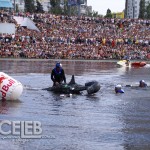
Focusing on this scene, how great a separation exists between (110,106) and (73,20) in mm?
53469

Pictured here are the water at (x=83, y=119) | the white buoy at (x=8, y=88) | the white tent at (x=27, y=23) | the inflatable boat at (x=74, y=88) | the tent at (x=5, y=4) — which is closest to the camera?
the water at (x=83, y=119)

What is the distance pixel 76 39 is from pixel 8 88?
47784 millimetres

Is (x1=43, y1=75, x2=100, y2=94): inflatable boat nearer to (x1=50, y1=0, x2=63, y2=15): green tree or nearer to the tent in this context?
the tent

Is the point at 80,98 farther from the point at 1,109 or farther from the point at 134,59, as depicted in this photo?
the point at 134,59

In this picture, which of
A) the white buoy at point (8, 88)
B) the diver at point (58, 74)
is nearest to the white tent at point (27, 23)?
the diver at point (58, 74)

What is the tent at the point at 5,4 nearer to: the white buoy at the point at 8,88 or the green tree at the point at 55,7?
the green tree at the point at 55,7

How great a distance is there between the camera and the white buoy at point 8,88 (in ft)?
57.7

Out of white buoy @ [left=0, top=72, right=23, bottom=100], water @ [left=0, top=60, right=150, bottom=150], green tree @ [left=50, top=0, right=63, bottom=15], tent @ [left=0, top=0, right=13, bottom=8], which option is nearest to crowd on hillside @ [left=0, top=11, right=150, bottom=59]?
tent @ [left=0, top=0, right=13, bottom=8]

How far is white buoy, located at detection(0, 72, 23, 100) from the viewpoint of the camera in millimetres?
17594

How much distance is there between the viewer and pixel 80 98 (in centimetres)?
2003

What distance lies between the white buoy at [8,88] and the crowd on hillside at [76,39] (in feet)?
133

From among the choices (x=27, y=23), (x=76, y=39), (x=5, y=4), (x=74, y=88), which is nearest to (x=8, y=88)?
(x=74, y=88)

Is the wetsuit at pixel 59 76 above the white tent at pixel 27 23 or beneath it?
beneath

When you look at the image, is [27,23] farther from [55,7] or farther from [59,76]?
[55,7]
